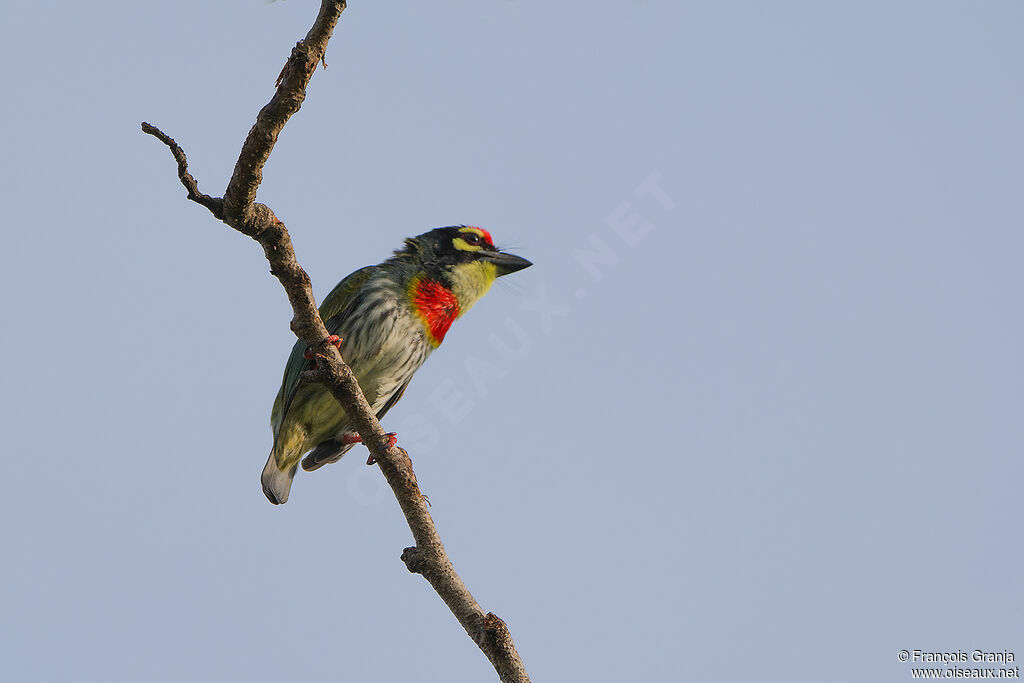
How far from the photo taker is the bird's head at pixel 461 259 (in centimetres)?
599

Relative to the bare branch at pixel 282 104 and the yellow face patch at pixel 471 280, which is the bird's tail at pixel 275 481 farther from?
the bare branch at pixel 282 104

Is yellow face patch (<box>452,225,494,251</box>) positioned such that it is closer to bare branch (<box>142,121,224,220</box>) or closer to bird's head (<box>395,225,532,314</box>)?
bird's head (<box>395,225,532,314</box>)

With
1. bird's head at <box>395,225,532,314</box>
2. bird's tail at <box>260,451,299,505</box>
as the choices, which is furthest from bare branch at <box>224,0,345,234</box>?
bird's tail at <box>260,451,299,505</box>

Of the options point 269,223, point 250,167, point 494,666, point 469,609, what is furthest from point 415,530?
point 250,167

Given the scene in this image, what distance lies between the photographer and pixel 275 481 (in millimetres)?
5789

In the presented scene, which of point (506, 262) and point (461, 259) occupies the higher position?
point (461, 259)

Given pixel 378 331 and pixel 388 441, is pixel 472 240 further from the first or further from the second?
pixel 388 441

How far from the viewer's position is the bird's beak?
20.4 ft

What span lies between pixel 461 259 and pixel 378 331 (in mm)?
879

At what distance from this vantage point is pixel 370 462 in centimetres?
452

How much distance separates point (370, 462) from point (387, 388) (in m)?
1.32

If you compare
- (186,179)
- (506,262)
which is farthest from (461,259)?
(186,179)

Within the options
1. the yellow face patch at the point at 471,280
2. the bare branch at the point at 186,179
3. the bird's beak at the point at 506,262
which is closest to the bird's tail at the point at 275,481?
the yellow face patch at the point at 471,280

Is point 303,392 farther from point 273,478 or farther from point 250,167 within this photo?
point 250,167
